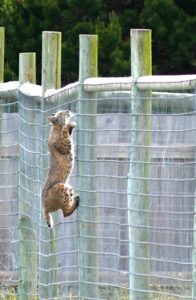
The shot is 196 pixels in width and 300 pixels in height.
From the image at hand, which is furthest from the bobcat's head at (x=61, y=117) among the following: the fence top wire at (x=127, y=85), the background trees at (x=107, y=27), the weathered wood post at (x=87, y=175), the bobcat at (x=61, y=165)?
the background trees at (x=107, y=27)

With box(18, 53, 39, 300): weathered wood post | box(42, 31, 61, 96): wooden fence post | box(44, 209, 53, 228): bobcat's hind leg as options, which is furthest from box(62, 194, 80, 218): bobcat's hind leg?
box(18, 53, 39, 300): weathered wood post

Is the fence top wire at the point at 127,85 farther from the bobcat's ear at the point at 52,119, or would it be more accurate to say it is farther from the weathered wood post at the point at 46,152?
the bobcat's ear at the point at 52,119

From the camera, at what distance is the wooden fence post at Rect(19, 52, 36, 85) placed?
411 inches

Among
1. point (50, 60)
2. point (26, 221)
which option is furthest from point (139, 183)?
point (26, 221)

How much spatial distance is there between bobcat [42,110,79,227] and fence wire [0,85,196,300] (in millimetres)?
95

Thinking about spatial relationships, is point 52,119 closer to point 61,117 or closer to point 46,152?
point 61,117

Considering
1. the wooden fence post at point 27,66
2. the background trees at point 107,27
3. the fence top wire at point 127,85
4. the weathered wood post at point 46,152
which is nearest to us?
the fence top wire at point 127,85

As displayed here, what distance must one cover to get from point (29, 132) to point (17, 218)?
37.0 inches

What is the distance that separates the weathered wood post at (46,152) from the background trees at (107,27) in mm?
6751

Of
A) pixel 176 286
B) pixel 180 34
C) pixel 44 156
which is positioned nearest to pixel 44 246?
pixel 44 156

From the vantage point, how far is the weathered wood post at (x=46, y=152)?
32.1ft

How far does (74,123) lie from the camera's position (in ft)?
29.8

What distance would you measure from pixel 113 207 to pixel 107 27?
8.22 m

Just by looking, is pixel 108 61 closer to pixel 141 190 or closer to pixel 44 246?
pixel 44 246
